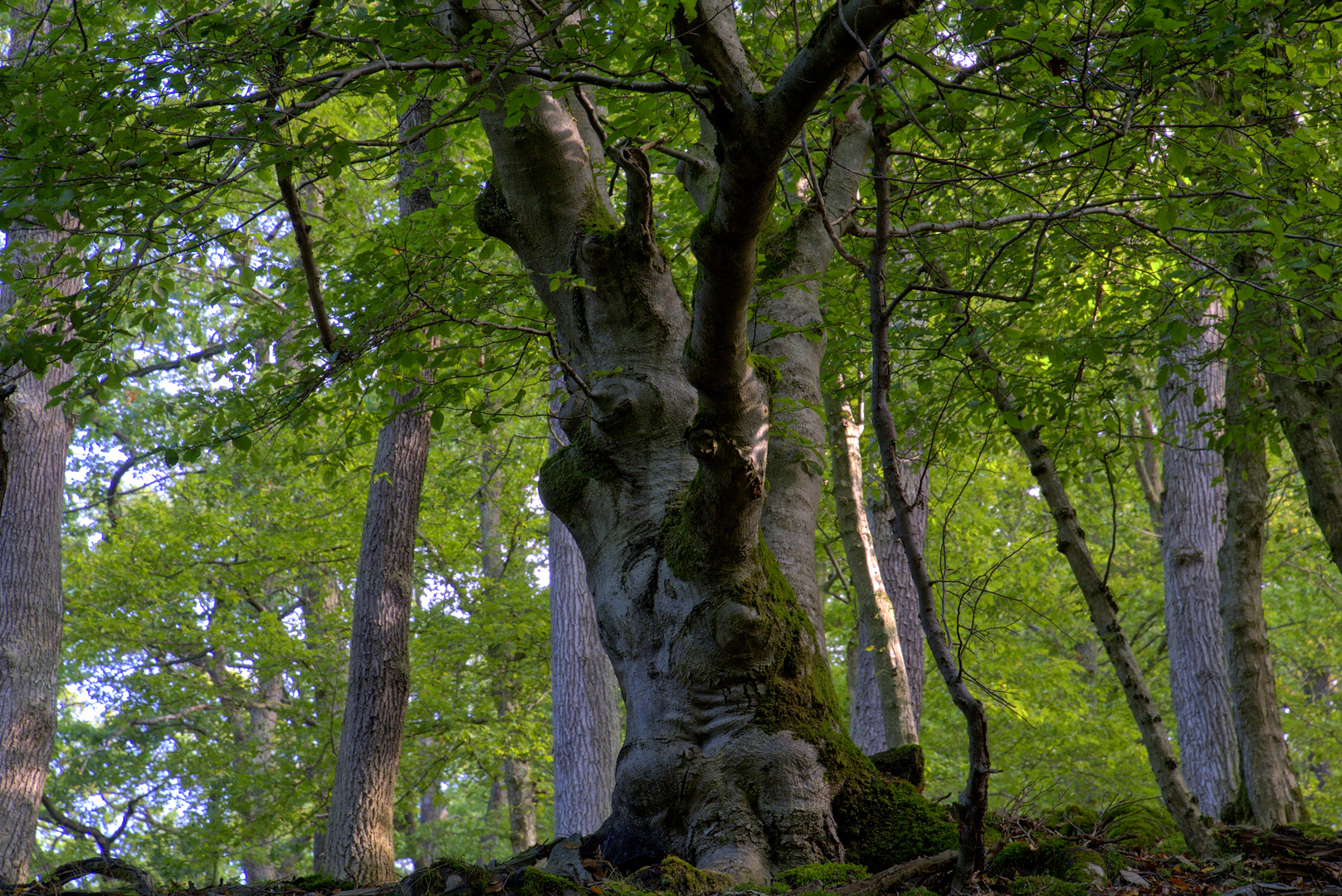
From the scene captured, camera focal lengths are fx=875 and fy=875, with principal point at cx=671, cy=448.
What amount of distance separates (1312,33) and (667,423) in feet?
14.9

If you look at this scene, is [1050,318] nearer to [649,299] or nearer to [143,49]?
[649,299]

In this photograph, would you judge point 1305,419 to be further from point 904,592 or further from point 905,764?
point 904,592

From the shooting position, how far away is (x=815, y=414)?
15.0 feet

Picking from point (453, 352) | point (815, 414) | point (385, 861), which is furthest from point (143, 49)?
point (385, 861)

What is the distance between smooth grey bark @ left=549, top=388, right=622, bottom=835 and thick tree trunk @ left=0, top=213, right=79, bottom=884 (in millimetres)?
4530

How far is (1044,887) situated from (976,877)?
246 millimetres

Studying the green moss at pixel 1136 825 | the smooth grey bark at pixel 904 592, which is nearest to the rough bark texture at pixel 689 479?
the green moss at pixel 1136 825

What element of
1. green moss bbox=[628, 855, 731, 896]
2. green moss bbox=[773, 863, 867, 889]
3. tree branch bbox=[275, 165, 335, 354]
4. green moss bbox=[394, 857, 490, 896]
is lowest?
green moss bbox=[773, 863, 867, 889]

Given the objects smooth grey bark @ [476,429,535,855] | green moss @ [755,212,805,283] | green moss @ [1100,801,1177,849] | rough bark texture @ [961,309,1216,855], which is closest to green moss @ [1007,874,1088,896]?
rough bark texture @ [961,309,1216,855]

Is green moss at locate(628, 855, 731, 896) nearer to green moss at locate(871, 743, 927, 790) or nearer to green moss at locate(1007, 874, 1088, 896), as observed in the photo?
green moss at locate(1007, 874, 1088, 896)

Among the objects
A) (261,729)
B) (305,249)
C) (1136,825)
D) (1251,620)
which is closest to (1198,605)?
(1251,620)

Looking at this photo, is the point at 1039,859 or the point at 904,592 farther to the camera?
the point at 904,592

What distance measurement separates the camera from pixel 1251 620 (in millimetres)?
5727

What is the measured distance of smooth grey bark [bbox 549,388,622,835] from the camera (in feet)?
28.1
